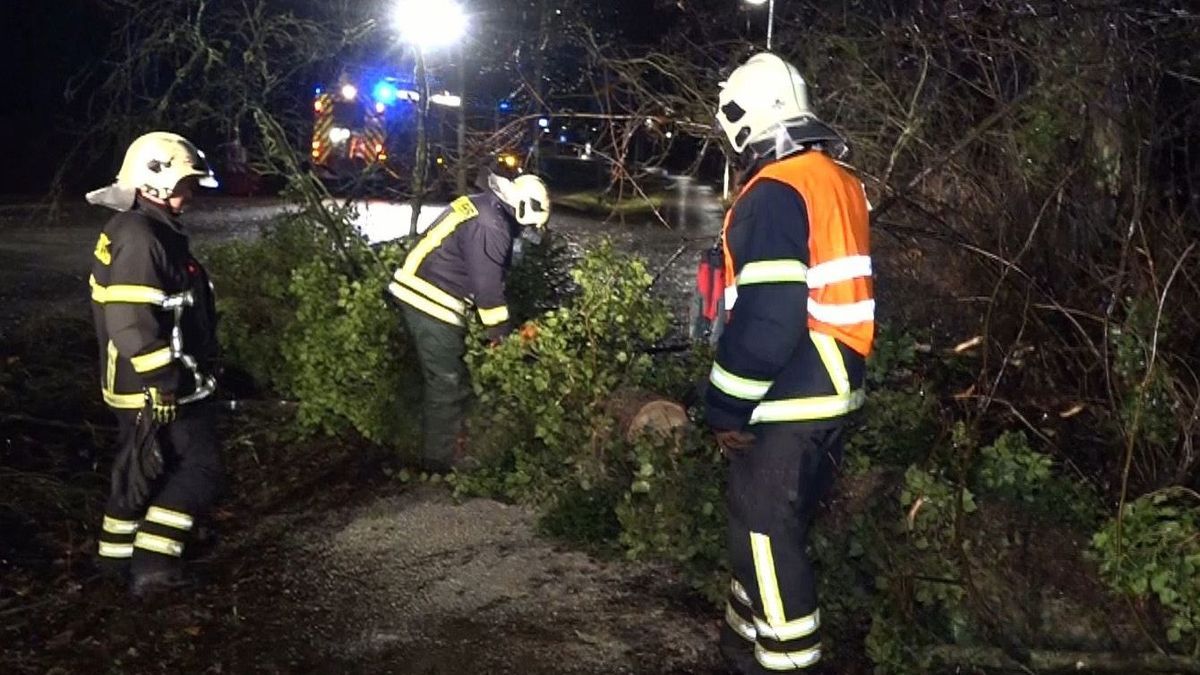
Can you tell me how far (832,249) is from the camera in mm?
3324

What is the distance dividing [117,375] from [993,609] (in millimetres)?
3301

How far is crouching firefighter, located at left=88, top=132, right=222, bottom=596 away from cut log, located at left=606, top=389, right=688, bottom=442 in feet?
5.78

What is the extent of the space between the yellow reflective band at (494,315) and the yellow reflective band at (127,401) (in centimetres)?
181

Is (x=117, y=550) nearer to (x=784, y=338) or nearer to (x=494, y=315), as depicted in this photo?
(x=494, y=315)

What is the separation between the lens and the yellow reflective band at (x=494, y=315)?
557cm

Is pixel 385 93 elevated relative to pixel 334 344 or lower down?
elevated

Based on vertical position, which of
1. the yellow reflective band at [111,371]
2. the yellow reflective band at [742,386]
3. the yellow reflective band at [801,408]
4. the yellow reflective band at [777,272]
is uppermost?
the yellow reflective band at [777,272]

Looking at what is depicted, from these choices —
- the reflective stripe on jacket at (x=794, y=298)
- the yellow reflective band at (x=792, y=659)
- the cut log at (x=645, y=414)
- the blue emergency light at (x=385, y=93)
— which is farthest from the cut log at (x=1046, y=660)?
the blue emergency light at (x=385, y=93)

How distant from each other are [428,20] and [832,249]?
5.05 meters

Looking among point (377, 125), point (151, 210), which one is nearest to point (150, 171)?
point (151, 210)

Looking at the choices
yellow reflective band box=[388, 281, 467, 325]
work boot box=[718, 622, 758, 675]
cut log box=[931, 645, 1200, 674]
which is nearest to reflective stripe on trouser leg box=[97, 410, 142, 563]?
yellow reflective band box=[388, 281, 467, 325]

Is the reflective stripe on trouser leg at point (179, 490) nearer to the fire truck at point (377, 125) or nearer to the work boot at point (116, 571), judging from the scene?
the work boot at point (116, 571)

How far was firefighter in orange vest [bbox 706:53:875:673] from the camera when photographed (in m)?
3.22

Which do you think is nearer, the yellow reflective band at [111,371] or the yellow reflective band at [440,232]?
the yellow reflective band at [111,371]
